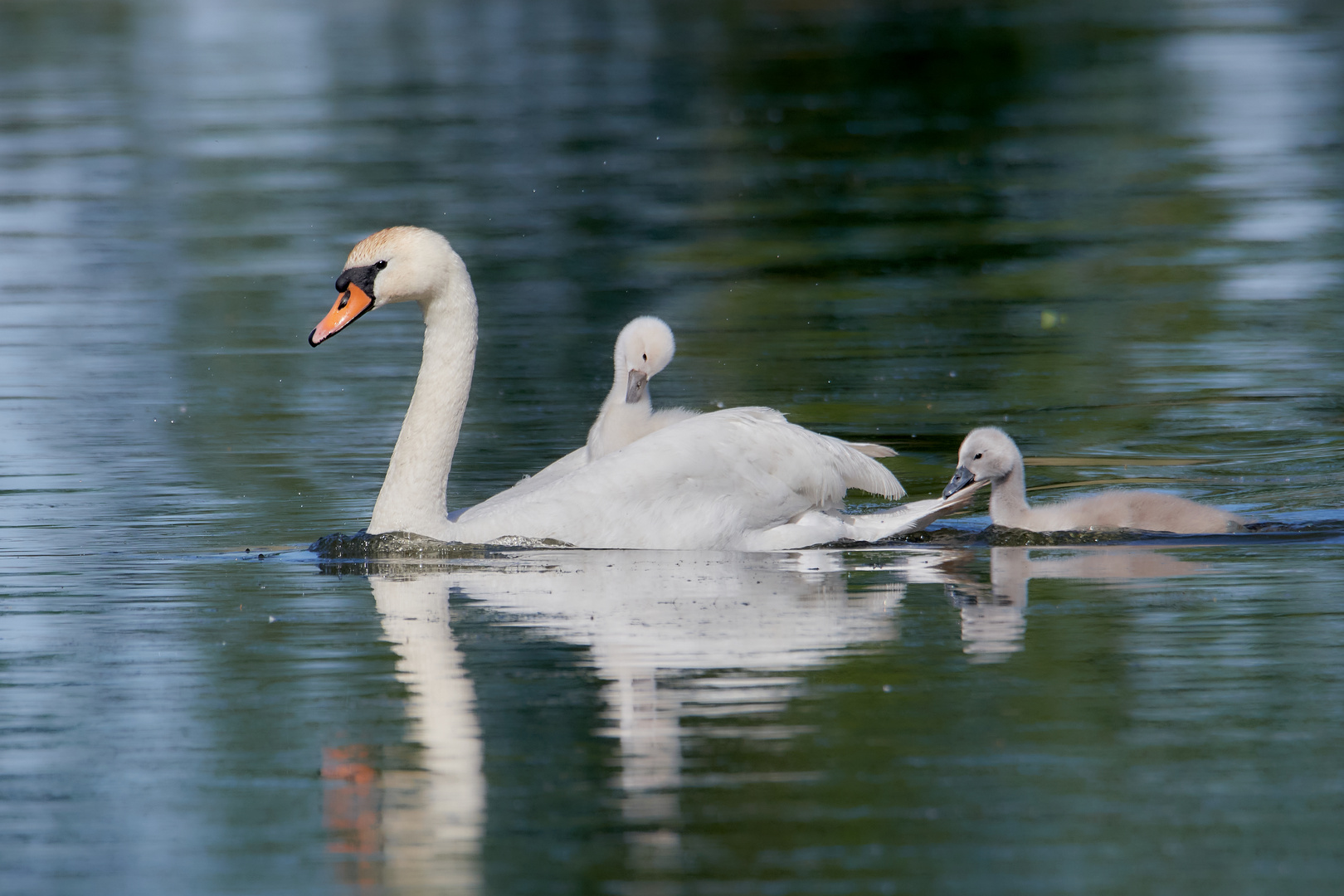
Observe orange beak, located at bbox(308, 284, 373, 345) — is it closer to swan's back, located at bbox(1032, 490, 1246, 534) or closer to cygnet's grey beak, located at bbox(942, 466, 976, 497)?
cygnet's grey beak, located at bbox(942, 466, 976, 497)

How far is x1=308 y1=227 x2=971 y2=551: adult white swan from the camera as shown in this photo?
9.55 metres

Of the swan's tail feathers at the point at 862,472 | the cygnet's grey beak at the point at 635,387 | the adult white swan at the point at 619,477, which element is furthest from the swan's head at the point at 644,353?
the swan's tail feathers at the point at 862,472

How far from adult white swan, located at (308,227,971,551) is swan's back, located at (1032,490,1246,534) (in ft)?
1.90

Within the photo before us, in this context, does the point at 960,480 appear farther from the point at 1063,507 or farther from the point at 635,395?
the point at 635,395

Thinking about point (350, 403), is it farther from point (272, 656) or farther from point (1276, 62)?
point (1276, 62)

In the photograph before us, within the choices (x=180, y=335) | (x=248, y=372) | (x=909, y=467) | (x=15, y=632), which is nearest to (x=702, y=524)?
(x=909, y=467)

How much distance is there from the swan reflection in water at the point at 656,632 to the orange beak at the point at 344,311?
1061mm

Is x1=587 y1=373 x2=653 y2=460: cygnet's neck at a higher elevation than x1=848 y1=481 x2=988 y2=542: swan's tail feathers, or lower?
higher

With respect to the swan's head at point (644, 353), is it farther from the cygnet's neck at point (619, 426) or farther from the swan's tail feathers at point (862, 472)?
the swan's tail feathers at point (862, 472)

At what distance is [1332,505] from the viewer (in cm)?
1022

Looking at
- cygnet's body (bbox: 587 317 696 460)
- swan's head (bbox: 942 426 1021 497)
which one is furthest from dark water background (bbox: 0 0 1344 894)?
cygnet's body (bbox: 587 317 696 460)

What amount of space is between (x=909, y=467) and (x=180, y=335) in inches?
287

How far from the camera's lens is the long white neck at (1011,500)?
33.1 ft

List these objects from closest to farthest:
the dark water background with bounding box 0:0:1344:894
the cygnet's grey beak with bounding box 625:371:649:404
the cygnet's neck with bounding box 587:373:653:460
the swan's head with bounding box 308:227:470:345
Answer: the dark water background with bounding box 0:0:1344:894 < the swan's head with bounding box 308:227:470:345 < the cygnet's neck with bounding box 587:373:653:460 < the cygnet's grey beak with bounding box 625:371:649:404
